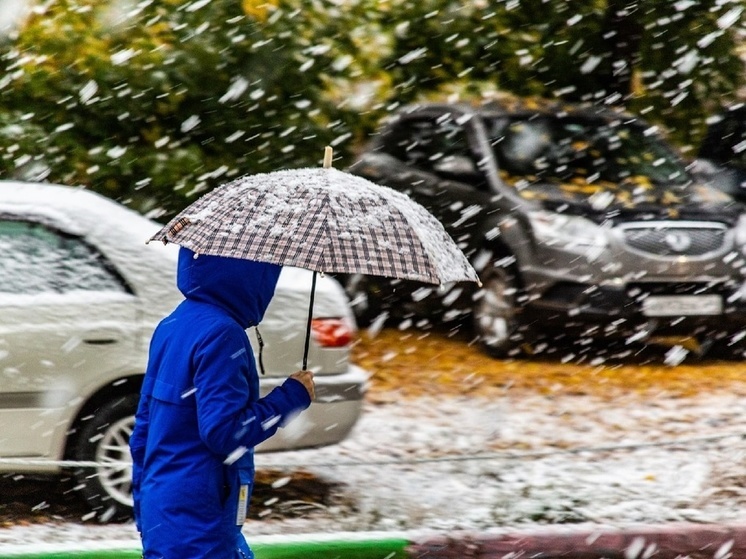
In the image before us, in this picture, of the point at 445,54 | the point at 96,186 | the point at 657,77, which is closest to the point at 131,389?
the point at 96,186

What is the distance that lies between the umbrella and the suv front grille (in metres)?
5.48

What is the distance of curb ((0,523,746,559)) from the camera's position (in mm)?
4660

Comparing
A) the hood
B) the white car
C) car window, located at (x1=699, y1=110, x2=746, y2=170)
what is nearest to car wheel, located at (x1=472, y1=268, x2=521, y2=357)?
the white car

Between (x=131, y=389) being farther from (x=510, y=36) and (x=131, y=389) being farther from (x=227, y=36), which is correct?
(x=510, y=36)

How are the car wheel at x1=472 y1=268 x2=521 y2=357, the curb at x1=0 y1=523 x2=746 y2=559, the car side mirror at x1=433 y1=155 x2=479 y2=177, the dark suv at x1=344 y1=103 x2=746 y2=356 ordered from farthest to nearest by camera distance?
the car side mirror at x1=433 y1=155 x2=479 y2=177 → the car wheel at x1=472 y1=268 x2=521 y2=357 → the dark suv at x1=344 y1=103 x2=746 y2=356 → the curb at x1=0 y1=523 x2=746 y2=559

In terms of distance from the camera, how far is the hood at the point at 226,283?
3135mm

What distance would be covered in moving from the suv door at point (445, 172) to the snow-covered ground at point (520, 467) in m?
1.53

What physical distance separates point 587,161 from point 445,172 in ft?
3.62

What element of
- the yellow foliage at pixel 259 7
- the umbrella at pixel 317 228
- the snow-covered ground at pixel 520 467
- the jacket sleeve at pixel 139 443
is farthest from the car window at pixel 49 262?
the yellow foliage at pixel 259 7

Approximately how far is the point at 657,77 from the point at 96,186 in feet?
17.3

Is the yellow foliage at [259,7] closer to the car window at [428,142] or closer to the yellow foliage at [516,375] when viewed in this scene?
the car window at [428,142]

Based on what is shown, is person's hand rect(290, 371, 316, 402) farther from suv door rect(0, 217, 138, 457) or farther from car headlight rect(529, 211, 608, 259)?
car headlight rect(529, 211, 608, 259)

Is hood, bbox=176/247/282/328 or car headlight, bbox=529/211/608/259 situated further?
car headlight, bbox=529/211/608/259

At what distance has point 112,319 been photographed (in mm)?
5688
